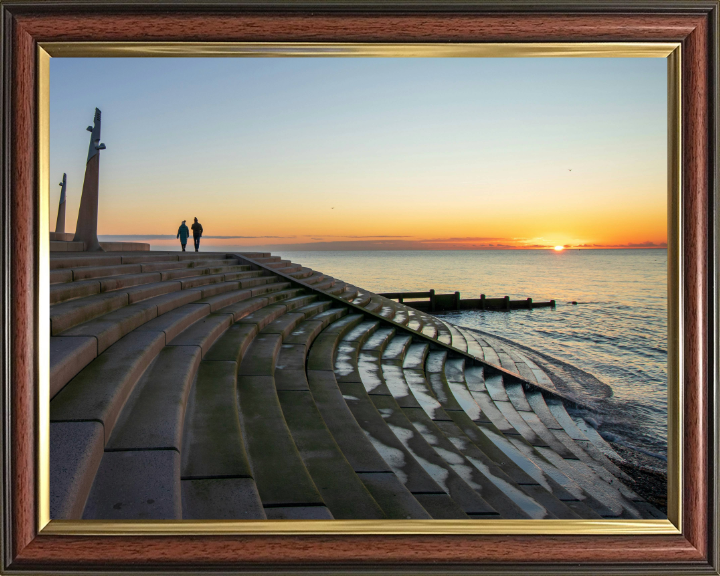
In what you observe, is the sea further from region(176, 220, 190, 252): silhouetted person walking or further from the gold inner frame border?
region(176, 220, 190, 252): silhouetted person walking

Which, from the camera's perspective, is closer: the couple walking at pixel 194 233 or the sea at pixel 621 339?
the sea at pixel 621 339

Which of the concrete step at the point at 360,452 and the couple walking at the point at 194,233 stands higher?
the couple walking at the point at 194,233

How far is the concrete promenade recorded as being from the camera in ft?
6.52

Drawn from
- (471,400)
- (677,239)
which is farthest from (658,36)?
(471,400)

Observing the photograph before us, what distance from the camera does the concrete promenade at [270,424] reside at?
1987mm

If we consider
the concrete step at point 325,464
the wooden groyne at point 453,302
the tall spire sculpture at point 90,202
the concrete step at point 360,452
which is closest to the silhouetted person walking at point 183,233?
the tall spire sculpture at point 90,202

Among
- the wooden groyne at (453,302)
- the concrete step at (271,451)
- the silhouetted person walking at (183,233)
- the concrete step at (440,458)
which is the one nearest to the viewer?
the concrete step at (271,451)

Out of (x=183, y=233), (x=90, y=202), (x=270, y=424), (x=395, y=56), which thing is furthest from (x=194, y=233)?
(x=395, y=56)

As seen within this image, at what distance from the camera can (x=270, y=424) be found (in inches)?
124

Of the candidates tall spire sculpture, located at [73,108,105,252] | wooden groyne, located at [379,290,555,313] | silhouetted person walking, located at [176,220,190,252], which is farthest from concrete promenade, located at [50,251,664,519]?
wooden groyne, located at [379,290,555,313]

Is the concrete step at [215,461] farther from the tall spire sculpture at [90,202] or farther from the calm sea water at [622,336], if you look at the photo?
the tall spire sculpture at [90,202]

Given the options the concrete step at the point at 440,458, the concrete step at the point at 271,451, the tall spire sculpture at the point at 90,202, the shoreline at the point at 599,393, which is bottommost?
the shoreline at the point at 599,393

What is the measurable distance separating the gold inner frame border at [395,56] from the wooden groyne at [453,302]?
2894cm

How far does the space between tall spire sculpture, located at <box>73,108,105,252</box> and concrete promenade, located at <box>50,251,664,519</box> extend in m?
2.90
